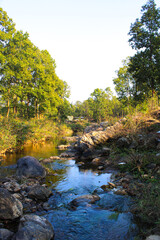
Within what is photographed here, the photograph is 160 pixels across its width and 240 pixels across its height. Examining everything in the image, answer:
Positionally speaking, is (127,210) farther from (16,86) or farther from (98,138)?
(16,86)

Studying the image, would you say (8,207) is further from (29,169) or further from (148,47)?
(148,47)

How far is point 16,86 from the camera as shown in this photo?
1998 centimetres

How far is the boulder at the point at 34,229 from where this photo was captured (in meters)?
3.30

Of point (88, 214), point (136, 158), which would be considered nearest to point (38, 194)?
point (88, 214)

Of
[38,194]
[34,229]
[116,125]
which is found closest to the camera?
[34,229]

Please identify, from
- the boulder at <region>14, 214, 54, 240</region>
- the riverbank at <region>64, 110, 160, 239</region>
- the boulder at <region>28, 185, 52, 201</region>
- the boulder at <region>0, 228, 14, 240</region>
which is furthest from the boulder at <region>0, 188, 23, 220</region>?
the riverbank at <region>64, 110, 160, 239</region>

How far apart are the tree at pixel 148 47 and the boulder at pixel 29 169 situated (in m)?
14.3

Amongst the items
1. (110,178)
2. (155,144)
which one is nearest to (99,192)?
(110,178)

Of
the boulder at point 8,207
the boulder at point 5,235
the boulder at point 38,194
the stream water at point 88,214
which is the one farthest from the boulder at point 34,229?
the boulder at point 38,194

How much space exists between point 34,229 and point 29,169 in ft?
15.3

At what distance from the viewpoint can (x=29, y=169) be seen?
7914 millimetres

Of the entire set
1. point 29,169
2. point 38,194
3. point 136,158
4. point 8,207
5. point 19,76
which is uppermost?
point 19,76

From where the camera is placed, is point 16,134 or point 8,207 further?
point 16,134

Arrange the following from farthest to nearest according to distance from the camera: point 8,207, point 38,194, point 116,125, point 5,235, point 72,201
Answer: point 116,125, point 38,194, point 72,201, point 8,207, point 5,235
